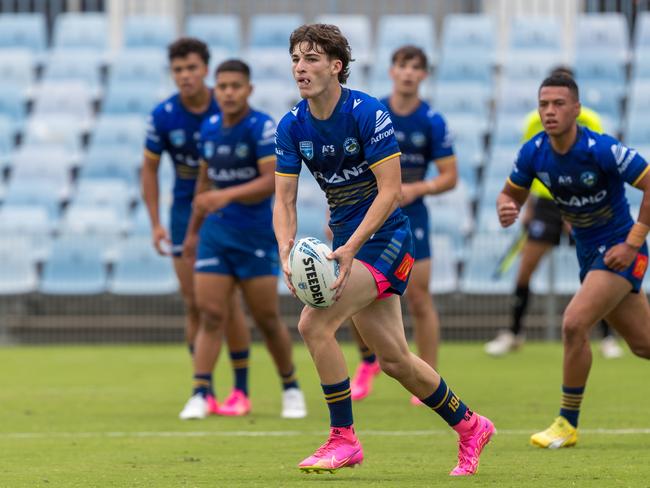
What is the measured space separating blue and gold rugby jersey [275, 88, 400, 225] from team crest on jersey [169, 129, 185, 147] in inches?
125

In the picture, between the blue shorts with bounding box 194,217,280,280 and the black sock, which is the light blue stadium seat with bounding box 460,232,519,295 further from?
the blue shorts with bounding box 194,217,280,280

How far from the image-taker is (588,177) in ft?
23.4

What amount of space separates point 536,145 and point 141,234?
899cm

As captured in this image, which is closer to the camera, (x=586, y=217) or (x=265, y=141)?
(x=586, y=217)

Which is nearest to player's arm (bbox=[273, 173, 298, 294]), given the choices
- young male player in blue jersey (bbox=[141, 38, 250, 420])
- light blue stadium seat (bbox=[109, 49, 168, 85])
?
young male player in blue jersey (bbox=[141, 38, 250, 420])

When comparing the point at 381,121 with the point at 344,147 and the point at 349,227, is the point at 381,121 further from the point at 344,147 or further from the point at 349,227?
the point at 349,227

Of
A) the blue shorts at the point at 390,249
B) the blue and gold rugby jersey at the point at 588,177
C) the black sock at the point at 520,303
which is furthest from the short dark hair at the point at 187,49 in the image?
the black sock at the point at 520,303

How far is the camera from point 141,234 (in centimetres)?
1567

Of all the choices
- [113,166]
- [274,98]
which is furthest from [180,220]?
[274,98]

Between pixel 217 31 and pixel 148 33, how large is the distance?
1.05 metres

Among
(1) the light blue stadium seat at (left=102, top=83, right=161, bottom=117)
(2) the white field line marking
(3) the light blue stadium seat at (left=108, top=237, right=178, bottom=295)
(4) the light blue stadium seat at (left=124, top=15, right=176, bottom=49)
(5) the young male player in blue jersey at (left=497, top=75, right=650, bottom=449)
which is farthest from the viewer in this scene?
(4) the light blue stadium seat at (left=124, top=15, right=176, bottom=49)

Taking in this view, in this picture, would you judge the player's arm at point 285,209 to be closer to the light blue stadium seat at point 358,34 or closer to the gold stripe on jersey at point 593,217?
the gold stripe on jersey at point 593,217

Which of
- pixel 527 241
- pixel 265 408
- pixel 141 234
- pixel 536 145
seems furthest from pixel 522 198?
pixel 141 234

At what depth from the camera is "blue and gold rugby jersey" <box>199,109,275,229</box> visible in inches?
343
